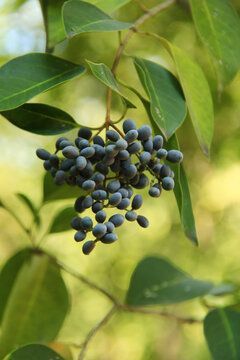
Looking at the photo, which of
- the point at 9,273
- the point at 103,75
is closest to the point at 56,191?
the point at 9,273

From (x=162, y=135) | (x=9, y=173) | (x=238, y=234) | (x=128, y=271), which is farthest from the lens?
(x=9, y=173)

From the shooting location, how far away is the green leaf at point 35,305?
114cm

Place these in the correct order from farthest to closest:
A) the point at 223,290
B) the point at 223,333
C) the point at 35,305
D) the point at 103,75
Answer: the point at 223,290 < the point at 35,305 < the point at 223,333 < the point at 103,75

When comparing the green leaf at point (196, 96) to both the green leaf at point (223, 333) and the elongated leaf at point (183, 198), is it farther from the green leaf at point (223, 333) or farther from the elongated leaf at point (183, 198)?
the green leaf at point (223, 333)

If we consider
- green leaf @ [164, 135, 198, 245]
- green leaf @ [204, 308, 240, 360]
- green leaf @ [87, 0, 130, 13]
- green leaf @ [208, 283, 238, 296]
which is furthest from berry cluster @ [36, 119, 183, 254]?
green leaf @ [208, 283, 238, 296]

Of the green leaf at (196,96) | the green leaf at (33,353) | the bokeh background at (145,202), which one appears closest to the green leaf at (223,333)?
the green leaf at (33,353)

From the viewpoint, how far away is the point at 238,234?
3199 mm

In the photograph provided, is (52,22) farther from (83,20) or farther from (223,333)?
(223,333)

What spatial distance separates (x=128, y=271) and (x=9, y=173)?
130 centimetres

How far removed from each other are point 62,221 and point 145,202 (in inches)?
83.3

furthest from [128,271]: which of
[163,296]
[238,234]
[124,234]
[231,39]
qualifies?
[231,39]

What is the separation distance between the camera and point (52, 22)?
0.79 meters

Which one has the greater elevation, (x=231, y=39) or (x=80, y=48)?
(x=231, y=39)

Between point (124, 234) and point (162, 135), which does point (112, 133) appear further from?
point (124, 234)
